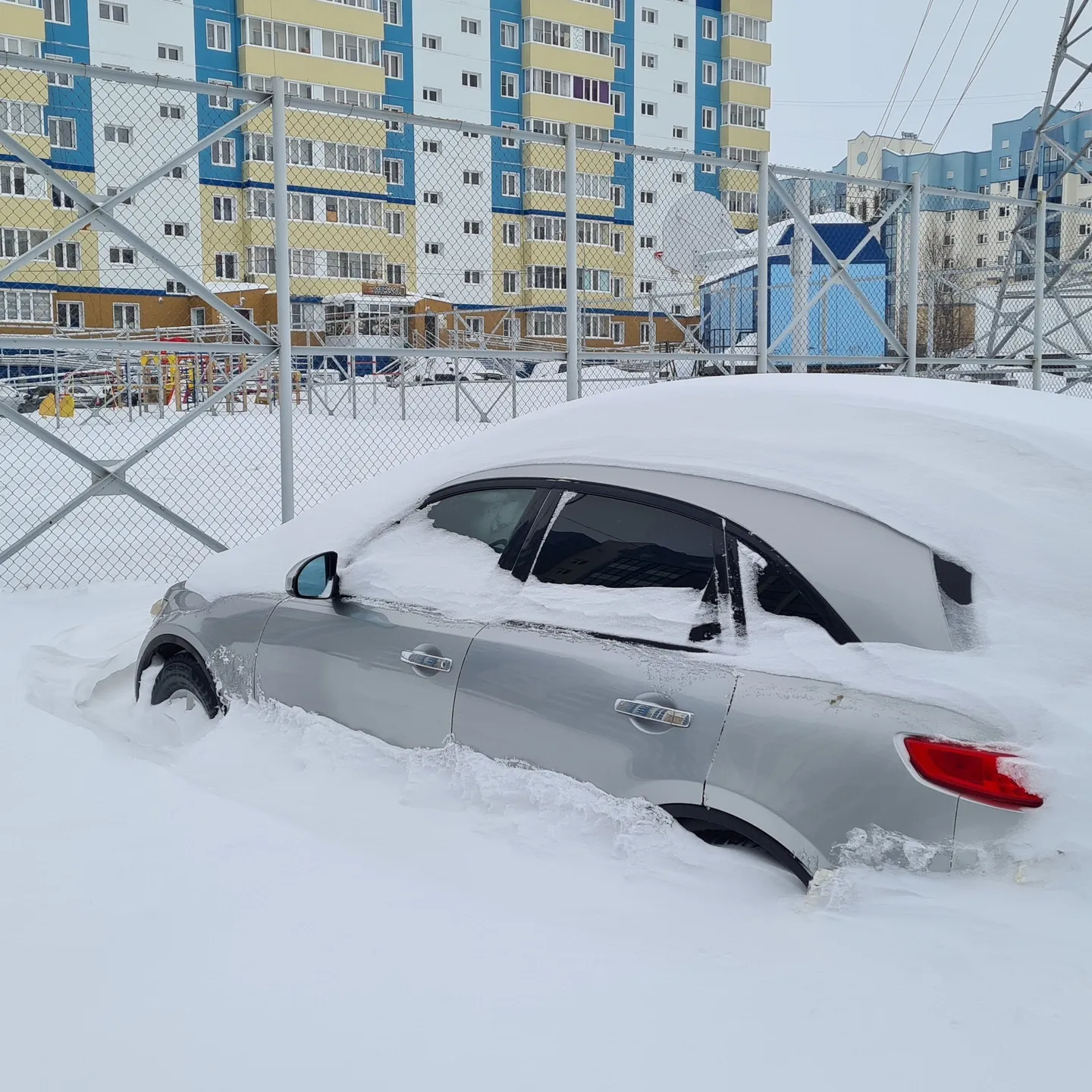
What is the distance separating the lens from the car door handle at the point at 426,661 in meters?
3.24

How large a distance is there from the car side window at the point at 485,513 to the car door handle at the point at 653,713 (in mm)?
755

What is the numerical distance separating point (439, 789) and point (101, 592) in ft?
15.7

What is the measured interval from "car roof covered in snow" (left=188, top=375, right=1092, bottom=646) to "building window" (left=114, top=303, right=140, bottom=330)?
44.0 ft

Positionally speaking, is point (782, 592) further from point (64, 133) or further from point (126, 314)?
point (64, 133)

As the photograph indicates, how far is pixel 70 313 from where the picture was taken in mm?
14281

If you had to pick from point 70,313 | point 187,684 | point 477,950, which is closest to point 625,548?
point 477,950

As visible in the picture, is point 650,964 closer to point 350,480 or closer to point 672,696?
point 672,696

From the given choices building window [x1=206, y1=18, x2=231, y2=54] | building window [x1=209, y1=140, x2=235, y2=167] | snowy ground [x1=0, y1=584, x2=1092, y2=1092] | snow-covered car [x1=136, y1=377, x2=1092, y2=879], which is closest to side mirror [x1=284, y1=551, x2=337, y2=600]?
snow-covered car [x1=136, y1=377, x2=1092, y2=879]

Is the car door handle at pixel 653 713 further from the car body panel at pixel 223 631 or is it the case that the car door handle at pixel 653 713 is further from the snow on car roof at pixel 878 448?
the car body panel at pixel 223 631

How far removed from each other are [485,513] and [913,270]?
8033mm

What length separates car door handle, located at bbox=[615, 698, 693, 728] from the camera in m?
2.64

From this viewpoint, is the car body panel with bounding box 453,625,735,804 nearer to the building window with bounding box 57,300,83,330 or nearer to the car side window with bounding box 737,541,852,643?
the car side window with bounding box 737,541,852,643

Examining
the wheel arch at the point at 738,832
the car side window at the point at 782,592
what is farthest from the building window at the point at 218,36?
A: the wheel arch at the point at 738,832

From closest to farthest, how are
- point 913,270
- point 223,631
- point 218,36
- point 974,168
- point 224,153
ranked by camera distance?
point 223,631
point 913,270
point 224,153
point 218,36
point 974,168
